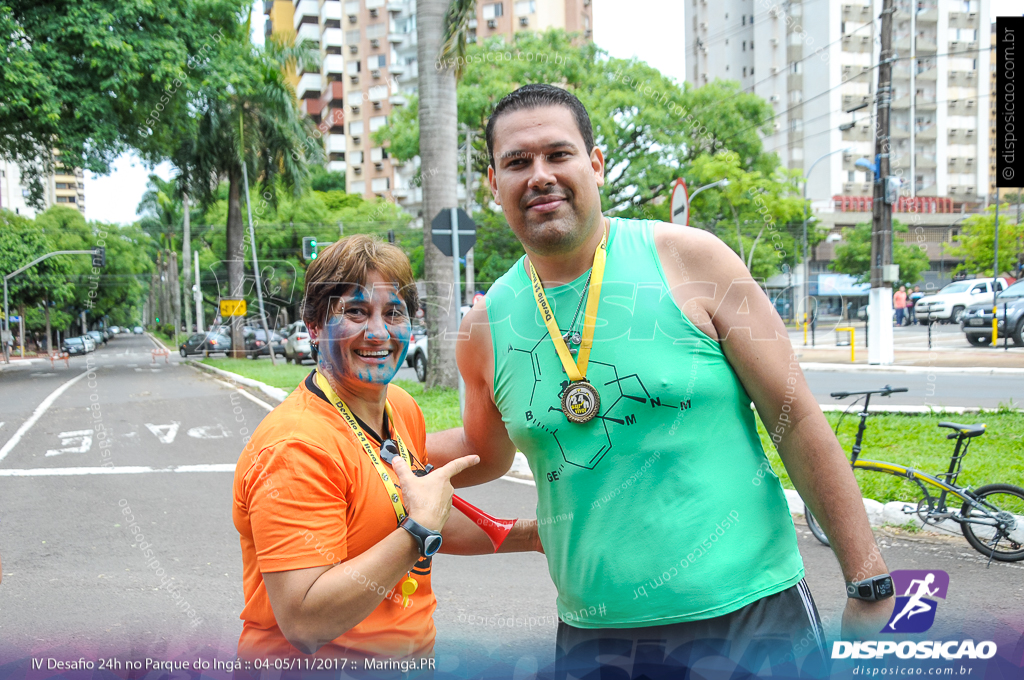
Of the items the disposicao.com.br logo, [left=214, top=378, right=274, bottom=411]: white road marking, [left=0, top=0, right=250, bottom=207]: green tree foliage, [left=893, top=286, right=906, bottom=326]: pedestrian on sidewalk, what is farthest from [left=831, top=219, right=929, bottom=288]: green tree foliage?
the disposicao.com.br logo

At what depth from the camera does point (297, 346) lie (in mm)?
24656

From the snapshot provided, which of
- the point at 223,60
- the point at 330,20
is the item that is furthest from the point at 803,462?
the point at 330,20

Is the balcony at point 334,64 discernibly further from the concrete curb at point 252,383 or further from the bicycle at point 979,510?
the bicycle at point 979,510

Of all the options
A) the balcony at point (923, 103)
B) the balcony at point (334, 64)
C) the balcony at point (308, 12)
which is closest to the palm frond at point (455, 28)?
the balcony at point (923, 103)

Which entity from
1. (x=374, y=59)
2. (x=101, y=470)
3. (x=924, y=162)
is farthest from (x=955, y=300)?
(x=374, y=59)

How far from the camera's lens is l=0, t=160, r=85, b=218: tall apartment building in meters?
21.2

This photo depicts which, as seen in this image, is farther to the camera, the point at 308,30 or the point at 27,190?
the point at 308,30

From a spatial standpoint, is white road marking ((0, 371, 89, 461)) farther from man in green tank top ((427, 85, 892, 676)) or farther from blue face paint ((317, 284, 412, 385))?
man in green tank top ((427, 85, 892, 676))

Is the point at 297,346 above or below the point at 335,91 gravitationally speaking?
below

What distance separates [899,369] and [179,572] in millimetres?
14597

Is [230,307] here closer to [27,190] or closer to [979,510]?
[27,190]

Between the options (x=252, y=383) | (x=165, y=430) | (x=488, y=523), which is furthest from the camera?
(x=252, y=383)

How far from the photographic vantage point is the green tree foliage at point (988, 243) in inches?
1319

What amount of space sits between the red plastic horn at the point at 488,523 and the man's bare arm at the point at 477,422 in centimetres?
6
